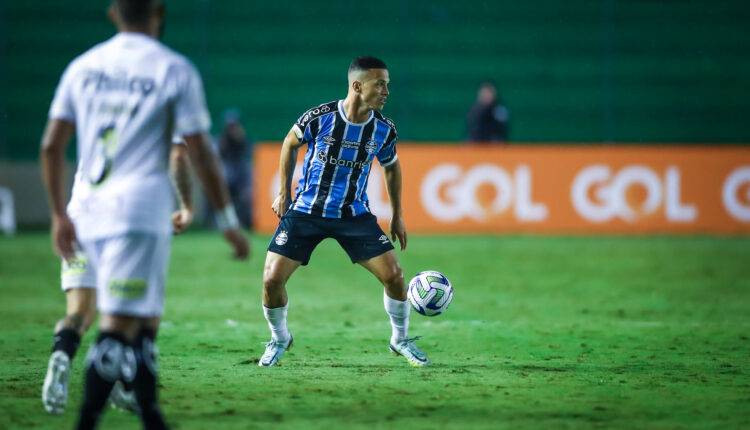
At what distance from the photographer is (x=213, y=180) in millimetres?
5504

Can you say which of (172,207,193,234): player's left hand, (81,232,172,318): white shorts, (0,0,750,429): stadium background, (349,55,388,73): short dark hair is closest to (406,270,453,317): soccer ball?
(0,0,750,429): stadium background

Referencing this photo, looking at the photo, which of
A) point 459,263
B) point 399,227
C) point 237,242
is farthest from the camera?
point 459,263

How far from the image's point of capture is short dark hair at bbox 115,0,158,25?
5.45m

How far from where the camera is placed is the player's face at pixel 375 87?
8.48 meters

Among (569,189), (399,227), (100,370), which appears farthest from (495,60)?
(100,370)

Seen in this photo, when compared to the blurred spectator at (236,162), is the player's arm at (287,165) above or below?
above

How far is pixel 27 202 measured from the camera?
22672mm

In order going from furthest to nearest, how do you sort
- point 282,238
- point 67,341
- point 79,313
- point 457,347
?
point 457,347, point 282,238, point 79,313, point 67,341

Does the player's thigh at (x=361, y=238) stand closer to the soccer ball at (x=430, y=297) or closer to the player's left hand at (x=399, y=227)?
the player's left hand at (x=399, y=227)

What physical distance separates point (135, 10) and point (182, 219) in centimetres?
151

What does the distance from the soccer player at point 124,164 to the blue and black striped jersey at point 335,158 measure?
3.16 meters

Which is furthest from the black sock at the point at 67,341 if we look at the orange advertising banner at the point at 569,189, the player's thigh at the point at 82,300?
the orange advertising banner at the point at 569,189

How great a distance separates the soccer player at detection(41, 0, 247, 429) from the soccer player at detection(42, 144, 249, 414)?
1.06 metres

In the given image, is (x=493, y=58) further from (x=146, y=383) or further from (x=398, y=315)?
(x=146, y=383)
